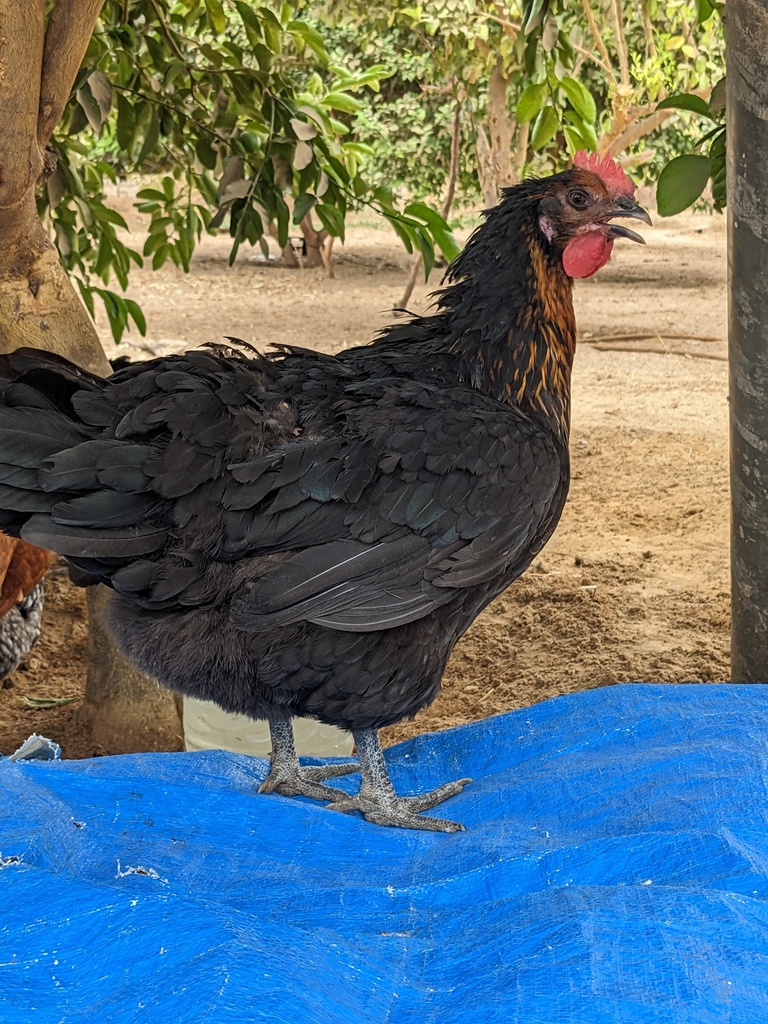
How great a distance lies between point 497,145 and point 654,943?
8.81 meters

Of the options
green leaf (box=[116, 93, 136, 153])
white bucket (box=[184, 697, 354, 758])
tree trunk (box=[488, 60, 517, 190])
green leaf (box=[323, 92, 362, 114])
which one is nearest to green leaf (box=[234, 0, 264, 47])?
green leaf (box=[323, 92, 362, 114])

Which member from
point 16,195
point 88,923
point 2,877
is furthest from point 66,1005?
point 16,195

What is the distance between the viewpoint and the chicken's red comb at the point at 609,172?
99.3 inches

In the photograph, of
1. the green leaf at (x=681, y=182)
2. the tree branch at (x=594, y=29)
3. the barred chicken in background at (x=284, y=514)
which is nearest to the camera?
the barred chicken in background at (x=284, y=514)

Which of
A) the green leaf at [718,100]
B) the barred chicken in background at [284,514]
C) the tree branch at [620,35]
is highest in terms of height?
the tree branch at [620,35]

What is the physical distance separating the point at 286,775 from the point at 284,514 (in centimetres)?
75

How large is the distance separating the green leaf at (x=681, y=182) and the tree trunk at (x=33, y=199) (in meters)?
1.59

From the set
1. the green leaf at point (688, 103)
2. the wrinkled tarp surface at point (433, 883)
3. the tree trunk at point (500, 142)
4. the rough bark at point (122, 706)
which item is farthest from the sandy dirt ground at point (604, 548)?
the tree trunk at point (500, 142)

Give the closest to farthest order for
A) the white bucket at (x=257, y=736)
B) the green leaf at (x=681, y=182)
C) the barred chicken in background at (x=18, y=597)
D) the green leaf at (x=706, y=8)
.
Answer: the green leaf at (x=681, y=182)
the green leaf at (x=706, y=8)
the barred chicken in background at (x=18, y=597)
the white bucket at (x=257, y=736)

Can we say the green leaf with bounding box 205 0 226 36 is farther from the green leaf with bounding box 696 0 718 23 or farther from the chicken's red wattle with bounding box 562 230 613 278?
the chicken's red wattle with bounding box 562 230 613 278

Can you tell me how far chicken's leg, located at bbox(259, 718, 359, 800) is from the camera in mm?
2535

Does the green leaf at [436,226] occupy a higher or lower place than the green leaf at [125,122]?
lower

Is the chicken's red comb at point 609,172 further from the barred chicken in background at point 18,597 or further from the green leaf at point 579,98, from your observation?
the barred chicken in background at point 18,597

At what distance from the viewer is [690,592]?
175 inches
